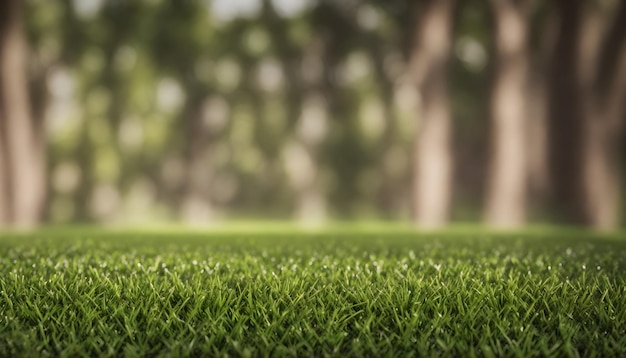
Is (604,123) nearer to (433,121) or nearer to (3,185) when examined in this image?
(433,121)

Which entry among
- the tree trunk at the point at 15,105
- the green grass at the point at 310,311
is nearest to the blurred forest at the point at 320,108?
the tree trunk at the point at 15,105

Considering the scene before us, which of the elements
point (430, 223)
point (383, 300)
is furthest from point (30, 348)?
point (430, 223)

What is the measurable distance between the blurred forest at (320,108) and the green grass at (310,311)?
14.3 meters

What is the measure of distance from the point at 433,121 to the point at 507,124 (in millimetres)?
2111

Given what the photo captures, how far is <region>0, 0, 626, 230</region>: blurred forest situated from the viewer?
1931 centimetres

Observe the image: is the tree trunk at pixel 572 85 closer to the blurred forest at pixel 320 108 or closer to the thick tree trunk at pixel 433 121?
the blurred forest at pixel 320 108

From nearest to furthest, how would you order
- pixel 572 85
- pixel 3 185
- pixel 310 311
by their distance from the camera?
pixel 310 311 < pixel 3 185 < pixel 572 85

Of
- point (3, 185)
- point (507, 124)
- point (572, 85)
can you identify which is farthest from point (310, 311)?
point (572, 85)

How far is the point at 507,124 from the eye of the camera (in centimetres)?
1972

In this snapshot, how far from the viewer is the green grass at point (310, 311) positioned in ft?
13.0

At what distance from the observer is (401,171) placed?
45.4m

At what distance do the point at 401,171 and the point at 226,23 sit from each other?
1750cm

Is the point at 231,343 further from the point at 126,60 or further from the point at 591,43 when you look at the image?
the point at 126,60

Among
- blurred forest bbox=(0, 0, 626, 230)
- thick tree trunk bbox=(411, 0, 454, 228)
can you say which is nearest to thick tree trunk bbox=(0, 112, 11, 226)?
blurred forest bbox=(0, 0, 626, 230)
